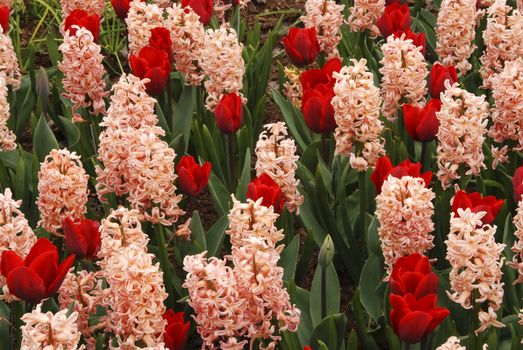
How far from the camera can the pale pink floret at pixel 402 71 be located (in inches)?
144

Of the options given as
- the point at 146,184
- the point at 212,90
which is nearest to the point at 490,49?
the point at 212,90

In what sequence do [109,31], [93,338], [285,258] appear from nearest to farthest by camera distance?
[93,338] < [285,258] < [109,31]

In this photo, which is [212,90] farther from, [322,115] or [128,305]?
Answer: [128,305]

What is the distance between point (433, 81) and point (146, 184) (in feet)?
4.79

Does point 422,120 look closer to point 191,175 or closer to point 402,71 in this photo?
point 402,71

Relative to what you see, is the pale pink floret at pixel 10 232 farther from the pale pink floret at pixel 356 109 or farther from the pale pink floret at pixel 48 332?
the pale pink floret at pixel 356 109

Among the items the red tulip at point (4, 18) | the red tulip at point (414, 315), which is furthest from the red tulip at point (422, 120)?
the red tulip at point (4, 18)

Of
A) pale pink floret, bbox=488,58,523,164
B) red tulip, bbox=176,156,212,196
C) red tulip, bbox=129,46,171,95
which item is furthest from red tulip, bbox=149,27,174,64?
pale pink floret, bbox=488,58,523,164

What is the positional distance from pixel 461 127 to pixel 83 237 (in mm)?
1284

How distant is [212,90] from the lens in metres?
4.10

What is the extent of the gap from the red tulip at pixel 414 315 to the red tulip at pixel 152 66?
174 centimetres

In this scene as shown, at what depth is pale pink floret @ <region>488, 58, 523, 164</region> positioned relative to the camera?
354 centimetres

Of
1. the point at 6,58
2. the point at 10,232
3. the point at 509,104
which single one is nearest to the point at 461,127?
the point at 509,104

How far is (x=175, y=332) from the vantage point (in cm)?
283
